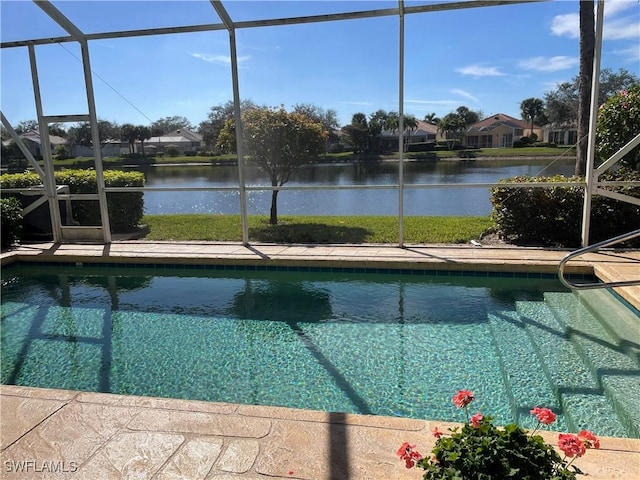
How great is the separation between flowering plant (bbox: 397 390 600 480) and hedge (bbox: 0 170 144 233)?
23.9 feet

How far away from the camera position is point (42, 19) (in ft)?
19.3

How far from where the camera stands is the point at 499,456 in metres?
1.35

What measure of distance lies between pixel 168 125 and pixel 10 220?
2595mm

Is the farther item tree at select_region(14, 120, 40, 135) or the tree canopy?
tree at select_region(14, 120, 40, 135)

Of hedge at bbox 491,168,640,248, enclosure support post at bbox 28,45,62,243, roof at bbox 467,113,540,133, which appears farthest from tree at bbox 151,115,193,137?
hedge at bbox 491,168,640,248

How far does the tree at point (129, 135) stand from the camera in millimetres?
6723

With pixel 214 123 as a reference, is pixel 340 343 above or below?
below

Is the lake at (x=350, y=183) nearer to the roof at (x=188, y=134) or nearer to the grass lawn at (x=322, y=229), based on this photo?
the grass lawn at (x=322, y=229)

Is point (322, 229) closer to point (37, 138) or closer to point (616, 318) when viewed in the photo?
point (37, 138)

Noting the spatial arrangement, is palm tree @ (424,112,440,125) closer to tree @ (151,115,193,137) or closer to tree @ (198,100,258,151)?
tree @ (198,100,258,151)

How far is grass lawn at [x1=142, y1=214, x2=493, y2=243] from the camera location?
22.3 ft

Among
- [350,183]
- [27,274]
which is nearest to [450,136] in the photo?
[350,183]

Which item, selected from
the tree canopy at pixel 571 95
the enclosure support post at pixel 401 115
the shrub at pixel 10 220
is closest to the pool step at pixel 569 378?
→ the enclosure support post at pixel 401 115

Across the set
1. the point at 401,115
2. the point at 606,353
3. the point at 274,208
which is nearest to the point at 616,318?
the point at 606,353
